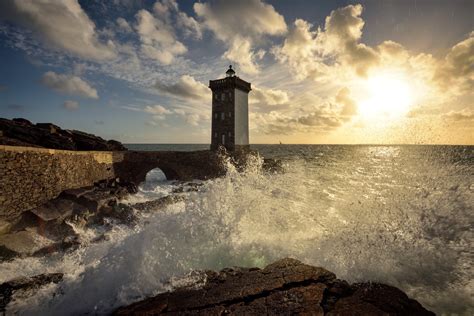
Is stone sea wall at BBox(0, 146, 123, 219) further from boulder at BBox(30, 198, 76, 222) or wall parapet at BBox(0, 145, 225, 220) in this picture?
boulder at BBox(30, 198, 76, 222)

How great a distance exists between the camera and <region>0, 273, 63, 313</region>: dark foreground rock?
459 centimetres

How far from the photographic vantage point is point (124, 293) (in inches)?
154

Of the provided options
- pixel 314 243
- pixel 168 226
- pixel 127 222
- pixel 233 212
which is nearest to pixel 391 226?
pixel 314 243

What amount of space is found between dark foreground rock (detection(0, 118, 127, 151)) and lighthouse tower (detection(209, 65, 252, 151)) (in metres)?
14.5

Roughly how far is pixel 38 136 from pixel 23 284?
12.6 metres

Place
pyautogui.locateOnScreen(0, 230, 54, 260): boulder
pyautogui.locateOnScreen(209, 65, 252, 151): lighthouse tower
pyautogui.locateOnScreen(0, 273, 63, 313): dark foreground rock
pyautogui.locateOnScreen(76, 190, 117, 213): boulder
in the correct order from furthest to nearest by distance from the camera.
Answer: pyautogui.locateOnScreen(209, 65, 252, 151): lighthouse tower, pyautogui.locateOnScreen(76, 190, 117, 213): boulder, pyautogui.locateOnScreen(0, 230, 54, 260): boulder, pyautogui.locateOnScreen(0, 273, 63, 313): dark foreground rock

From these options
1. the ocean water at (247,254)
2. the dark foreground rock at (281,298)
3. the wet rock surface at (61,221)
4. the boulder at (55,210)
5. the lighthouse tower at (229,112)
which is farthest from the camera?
the lighthouse tower at (229,112)

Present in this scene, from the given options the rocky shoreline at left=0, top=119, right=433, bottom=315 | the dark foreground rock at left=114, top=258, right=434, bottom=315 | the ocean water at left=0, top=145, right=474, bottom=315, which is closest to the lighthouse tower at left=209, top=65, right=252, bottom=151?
the ocean water at left=0, top=145, right=474, bottom=315

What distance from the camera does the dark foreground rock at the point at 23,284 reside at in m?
4.59

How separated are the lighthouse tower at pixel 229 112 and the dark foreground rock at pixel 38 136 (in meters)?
14.5

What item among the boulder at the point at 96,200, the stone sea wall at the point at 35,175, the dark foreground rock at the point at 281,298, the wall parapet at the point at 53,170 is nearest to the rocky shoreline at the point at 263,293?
the dark foreground rock at the point at 281,298

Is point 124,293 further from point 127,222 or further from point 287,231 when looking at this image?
point 127,222

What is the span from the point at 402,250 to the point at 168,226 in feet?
18.8

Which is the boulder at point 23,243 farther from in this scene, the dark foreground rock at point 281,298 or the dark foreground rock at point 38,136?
the dark foreground rock at point 281,298
